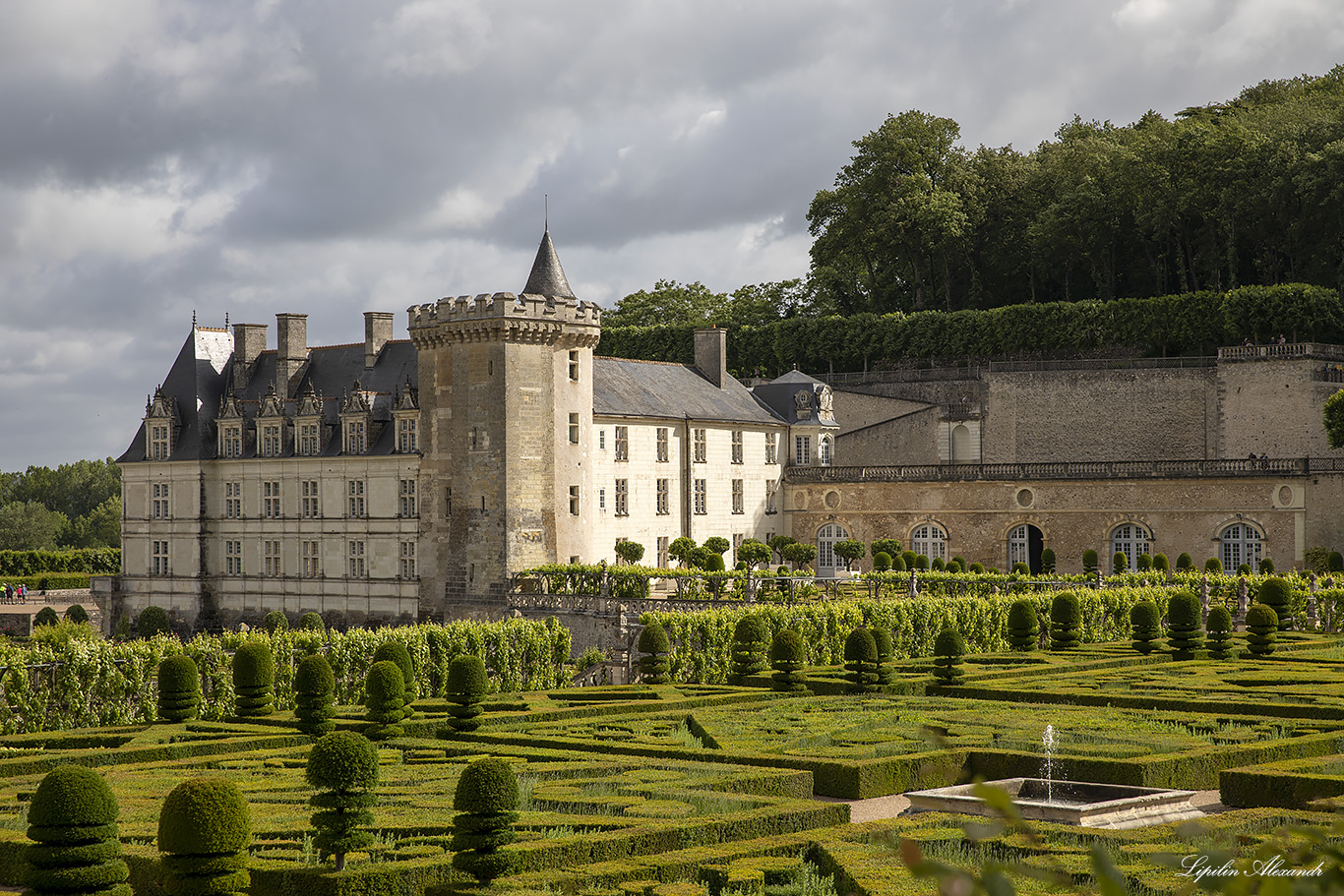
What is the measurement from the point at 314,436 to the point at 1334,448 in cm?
3169

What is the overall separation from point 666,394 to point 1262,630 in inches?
1002

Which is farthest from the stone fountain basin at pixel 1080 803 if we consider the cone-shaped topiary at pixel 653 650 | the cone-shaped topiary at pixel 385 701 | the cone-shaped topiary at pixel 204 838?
the cone-shaped topiary at pixel 653 650

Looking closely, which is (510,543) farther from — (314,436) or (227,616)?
(227,616)

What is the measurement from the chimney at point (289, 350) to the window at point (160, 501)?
17.2 ft

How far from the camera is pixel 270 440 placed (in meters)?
49.0

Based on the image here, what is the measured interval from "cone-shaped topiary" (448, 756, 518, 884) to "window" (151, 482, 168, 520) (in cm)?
4230

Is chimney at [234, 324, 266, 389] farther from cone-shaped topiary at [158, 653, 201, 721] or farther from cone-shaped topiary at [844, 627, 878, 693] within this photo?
cone-shaped topiary at [844, 627, 878, 693]

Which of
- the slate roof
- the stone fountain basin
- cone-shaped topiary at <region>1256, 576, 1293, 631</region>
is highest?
the slate roof

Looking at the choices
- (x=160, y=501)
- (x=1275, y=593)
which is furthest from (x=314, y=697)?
(x=160, y=501)

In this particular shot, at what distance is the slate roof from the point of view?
4906 cm

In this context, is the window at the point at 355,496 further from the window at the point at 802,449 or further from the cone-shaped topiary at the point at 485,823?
the cone-shaped topiary at the point at 485,823

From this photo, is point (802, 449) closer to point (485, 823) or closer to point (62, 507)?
point (485, 823)

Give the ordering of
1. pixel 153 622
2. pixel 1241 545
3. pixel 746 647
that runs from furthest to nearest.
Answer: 1. pixel 1241 545
2. pixel 153 622
3. pixel 746 647

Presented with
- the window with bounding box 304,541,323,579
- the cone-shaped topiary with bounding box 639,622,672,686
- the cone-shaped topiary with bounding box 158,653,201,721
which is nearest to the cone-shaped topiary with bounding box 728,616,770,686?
the cone-shaped topiary with bounding box 639,622,672,686
